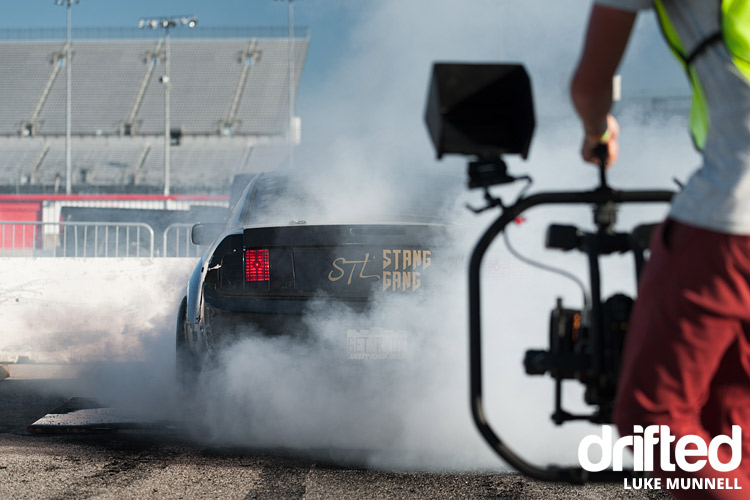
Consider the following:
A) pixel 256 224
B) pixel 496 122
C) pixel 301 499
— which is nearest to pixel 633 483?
pixel 496 122

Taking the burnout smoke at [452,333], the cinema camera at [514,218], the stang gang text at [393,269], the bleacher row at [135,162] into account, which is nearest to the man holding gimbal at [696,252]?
the cinema camera at [514,218]

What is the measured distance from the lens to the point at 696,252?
146 cm

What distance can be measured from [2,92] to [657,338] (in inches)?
2339

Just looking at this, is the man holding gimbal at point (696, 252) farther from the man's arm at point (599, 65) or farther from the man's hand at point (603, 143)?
the man's hand at point (603, 143)

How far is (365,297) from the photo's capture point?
4305mm

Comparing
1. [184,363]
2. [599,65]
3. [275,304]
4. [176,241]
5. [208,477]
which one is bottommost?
[208,477]

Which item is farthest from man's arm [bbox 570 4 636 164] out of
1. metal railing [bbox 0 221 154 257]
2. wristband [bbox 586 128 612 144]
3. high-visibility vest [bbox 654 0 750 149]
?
metal railing [bbox 0 221 154 257]

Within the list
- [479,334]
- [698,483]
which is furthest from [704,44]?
[698,483]

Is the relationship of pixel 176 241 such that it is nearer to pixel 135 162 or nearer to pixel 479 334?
pixel 479 334

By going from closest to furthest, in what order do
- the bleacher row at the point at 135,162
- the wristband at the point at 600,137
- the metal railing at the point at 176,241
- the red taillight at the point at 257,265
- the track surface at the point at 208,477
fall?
the wristband at the point at 600,137
the track surface at the point at 208,477
the red taillight at the point at 257,265
the metal railing at the point at 176,241
the bleacher row at the point at 135,162

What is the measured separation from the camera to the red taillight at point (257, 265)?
14.6 ft

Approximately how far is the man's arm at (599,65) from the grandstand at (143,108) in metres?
46.1

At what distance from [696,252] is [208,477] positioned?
280cm

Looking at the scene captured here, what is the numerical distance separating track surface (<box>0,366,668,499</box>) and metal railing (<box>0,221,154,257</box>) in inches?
234
